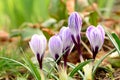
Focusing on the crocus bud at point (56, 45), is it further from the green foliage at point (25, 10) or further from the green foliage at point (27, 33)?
the green foliage at point (25, 10)

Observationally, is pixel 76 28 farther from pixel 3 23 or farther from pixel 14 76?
pixel 3 23

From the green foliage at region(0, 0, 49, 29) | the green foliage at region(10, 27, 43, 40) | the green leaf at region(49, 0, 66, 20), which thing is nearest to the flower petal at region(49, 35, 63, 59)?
the green foliage at region(10, 27, 43, 40)

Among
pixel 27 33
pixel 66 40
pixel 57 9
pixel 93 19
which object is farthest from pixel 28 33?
pixel 66 40

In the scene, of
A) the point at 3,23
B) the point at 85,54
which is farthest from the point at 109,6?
the point at 85,54

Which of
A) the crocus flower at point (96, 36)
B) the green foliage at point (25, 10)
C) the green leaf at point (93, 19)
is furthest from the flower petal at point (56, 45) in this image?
the green foliage at point (25, 10)

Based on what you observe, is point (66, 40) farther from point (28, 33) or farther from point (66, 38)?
point (28, 33)

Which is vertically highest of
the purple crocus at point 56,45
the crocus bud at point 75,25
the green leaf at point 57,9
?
the green leaf at point 57,9

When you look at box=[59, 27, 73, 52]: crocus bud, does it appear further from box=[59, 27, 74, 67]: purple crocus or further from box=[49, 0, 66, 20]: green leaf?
box=[49, 0, 66, 20]: green leaf

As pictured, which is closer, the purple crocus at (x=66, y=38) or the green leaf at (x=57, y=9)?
the purple crocus at (x=66, y=38)
